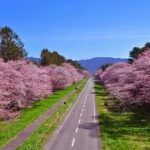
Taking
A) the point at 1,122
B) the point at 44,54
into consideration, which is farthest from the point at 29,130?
the point at 44,54

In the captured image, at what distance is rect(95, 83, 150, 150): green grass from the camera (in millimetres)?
38444

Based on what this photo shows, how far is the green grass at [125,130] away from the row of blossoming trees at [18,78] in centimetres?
1168

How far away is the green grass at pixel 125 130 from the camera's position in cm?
3844

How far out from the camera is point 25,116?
210 ft

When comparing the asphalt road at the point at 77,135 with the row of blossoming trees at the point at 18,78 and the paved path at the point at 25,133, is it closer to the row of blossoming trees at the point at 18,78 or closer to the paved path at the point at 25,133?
the paved path at the point at 25,133

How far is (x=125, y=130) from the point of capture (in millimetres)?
48094

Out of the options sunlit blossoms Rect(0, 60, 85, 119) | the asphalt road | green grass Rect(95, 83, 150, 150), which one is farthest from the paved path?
green grass Rect(95, 83, 150, 150)

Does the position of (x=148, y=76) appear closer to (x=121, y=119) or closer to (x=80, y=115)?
(x=121, y=119)

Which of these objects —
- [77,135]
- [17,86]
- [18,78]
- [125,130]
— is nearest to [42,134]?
[77,135]

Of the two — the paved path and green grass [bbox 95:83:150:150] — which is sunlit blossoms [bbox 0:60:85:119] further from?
green grass [bbox 95:83:150:150]

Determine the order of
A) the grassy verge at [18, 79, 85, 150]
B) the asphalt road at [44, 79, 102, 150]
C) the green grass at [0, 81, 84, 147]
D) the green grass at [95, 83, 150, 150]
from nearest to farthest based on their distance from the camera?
the grassy verge at [18, 79, 85, 150], the green grass at [95, 83, 150, 150], the asphalt road at [44, 79, 102, 150], the green grass at [0, 81, 84, 147]

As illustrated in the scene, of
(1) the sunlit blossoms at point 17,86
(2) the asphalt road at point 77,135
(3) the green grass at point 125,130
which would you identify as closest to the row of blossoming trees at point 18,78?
(1) the sunlit blossoms at point 17,86

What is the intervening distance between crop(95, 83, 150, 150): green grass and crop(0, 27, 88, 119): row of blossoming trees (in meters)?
11.7

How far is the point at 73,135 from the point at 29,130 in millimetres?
6585
